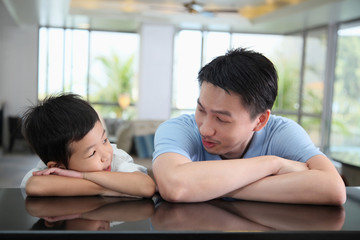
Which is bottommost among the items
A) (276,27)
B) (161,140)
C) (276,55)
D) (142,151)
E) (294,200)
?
(142,151)

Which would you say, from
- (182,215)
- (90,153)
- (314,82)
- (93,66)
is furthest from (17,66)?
(182,215)

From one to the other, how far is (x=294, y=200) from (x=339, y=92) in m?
7.76

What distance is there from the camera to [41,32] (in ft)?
34.2

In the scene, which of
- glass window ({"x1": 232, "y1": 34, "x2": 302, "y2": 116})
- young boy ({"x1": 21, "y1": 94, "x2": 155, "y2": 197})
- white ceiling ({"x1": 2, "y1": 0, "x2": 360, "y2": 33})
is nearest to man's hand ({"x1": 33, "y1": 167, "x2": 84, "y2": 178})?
young boy ({"x1": 21, "y1": 94, "x2": 155, "y2": 197})

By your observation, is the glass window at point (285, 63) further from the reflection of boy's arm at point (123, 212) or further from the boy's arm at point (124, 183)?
the reflection of boy's arm at point (123, 212)

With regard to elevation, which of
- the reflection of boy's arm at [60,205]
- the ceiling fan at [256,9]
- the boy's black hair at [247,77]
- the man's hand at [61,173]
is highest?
the ceiling fan at [256,9]

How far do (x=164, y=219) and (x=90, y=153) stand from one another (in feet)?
1.36

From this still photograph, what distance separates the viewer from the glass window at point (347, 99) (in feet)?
24.6

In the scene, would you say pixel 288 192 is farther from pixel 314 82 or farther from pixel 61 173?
pixel 314 82

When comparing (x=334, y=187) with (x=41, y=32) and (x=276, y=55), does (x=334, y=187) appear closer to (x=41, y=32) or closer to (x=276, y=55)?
(x=276, y=55)

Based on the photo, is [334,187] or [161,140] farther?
[161,140]

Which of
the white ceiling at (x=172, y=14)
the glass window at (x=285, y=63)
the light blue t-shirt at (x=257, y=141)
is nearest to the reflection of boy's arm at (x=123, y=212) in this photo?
the light blue t-shirt at (x=257, y=141)

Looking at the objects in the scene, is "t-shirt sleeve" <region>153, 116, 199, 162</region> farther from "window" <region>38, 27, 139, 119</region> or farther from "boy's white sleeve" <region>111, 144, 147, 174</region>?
"window" <region>38, 27, 139, 119</region>
